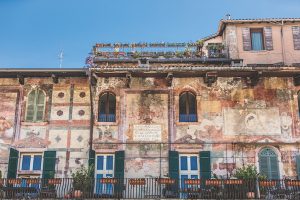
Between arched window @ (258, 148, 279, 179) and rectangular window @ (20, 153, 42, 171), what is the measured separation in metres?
9.09

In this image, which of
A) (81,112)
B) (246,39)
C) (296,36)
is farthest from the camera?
(296,36)

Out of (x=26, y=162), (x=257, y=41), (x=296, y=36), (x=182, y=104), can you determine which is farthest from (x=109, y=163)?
(x=296, y=36)

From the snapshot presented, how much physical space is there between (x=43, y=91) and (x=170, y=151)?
6171 mm

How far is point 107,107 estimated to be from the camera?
875 inches

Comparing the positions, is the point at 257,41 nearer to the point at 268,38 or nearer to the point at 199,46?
the point at 268,38

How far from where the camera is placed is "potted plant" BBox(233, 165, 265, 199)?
19092 mm

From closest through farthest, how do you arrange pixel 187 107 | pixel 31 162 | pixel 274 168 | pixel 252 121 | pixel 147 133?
pixel 274 168
pixel 31 162
pixel 147 133
pixel 252 121
pixel 187 107

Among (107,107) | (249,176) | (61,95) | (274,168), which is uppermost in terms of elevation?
(61,95)

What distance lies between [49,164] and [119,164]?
2.87 m

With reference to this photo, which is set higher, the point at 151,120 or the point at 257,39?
the point at 257,39

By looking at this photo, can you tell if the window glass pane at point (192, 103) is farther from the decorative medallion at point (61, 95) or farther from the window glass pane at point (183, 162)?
the decorative medallion at point (61, 95)

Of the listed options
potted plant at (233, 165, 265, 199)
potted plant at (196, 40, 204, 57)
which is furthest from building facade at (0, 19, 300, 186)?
potted plant at (196, 40, 204, 57)

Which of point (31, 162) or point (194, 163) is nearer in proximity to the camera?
point (194, 163)

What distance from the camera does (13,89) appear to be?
73.7 feet
